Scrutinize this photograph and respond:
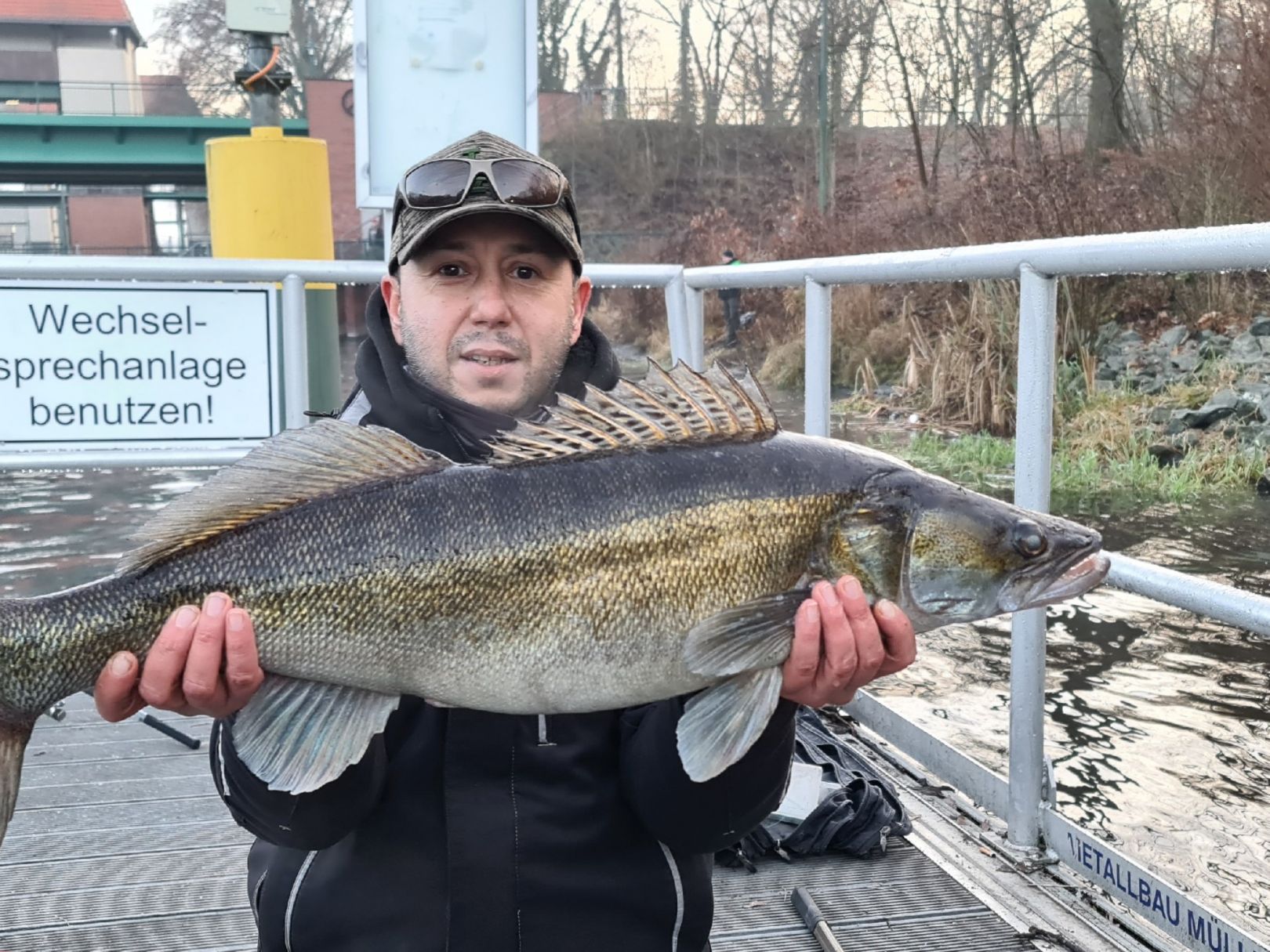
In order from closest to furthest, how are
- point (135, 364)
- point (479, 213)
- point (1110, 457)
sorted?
point (479, 213)
point (135, 364)
point (1110, 457)

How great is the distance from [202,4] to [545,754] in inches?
2519

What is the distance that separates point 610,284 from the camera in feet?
16.1

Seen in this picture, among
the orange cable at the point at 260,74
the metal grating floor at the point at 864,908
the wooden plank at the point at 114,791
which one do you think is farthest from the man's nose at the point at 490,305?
the orange cable at the point at 260,74

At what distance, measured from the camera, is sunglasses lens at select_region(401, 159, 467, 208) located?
2592mm

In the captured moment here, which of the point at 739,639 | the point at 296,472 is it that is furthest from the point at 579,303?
the point at 739,639

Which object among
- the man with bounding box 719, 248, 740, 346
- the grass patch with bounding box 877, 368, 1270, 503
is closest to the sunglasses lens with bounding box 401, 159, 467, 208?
the grass patch with bounding box 877, 368, 1270, 503

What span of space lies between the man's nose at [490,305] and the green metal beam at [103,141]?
3965cm

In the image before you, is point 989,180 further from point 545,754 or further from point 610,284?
point 545,754

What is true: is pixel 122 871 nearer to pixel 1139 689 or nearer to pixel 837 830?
pixel 837 830

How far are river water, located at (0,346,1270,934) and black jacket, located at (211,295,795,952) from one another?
62.3 inches

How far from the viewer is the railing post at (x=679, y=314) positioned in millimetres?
4984

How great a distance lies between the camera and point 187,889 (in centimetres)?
339

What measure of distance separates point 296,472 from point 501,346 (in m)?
0.60

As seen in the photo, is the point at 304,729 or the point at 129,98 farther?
the point at 129,98
